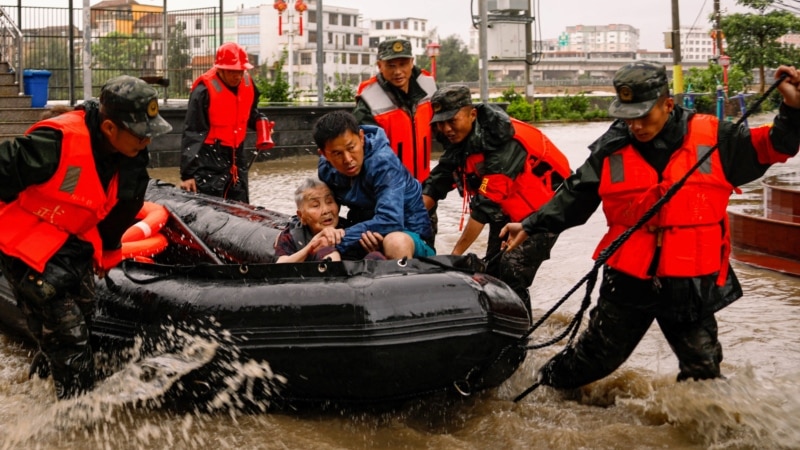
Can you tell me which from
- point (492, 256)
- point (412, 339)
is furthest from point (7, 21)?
point (412, 339)

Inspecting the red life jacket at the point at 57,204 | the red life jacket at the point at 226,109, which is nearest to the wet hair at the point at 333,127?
the red life jacket at the point at 57,204

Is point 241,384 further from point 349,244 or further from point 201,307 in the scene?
point 349,244

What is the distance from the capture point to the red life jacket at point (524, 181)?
5.37 m

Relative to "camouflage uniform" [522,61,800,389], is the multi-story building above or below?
above

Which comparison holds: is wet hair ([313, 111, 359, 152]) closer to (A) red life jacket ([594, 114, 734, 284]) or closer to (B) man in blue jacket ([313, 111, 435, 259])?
(B) man in blue jacket ([313, 111, 435, 259])

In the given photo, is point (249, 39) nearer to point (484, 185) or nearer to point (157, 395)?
point (484, 185)

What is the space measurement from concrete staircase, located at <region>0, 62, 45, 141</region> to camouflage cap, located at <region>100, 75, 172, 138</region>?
10.1 meters

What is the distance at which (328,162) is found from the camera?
5.15m

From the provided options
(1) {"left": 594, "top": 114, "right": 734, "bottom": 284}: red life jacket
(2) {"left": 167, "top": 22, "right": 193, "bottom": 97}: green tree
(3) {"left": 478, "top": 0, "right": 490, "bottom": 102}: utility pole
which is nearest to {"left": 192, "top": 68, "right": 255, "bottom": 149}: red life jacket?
(1) {"left": 594, "top": 114, "right": 734, "bottom": 284}: red life jacket

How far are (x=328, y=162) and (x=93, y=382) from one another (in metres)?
1.56

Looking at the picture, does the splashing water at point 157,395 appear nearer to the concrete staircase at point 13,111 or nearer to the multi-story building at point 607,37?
the concrete staircase at point 13,111

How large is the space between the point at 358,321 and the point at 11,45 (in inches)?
531

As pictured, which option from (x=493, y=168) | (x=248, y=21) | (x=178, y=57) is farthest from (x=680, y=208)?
(x=248, y=21)

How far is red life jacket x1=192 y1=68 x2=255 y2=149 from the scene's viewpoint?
7582 millimetres
